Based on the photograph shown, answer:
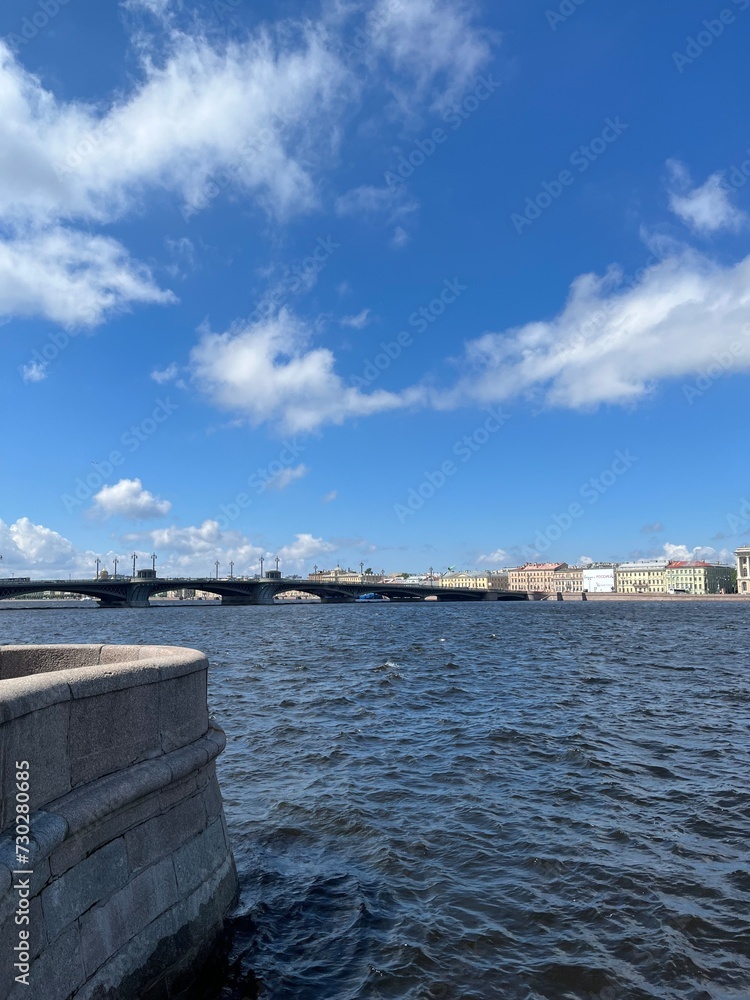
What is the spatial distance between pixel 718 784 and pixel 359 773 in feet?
19.3

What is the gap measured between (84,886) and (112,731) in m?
0.90

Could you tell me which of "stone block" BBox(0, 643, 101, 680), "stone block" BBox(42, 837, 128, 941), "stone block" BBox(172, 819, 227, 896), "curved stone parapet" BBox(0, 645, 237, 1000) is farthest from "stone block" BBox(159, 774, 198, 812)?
"stone block" BBox(0, 643, 101, 680)

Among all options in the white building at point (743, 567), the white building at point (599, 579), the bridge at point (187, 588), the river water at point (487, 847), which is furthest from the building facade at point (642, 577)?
the river water at point (487, 847)

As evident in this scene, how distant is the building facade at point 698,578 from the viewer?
170m

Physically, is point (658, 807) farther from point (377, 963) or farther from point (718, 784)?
point (377, 963)

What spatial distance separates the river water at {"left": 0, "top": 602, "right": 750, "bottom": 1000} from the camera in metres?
6.02

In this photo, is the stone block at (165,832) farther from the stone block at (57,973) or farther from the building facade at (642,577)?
the building facade at (642,577)

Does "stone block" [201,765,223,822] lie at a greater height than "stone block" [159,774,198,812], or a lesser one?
lesser

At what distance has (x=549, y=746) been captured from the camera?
13562 mm

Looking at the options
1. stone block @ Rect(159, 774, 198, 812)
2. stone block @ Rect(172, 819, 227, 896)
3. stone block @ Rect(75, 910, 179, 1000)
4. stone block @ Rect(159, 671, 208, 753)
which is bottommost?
stone block @ Rect(75, 910, 179, 1000)

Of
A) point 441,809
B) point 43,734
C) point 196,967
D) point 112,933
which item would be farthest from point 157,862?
point 441,809

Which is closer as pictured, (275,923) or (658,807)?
(275,923)

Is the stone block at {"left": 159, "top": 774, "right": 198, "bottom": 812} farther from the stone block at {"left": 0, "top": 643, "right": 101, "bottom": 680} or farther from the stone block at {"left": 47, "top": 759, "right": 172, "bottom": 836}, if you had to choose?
the stone block at {"left": 0, "top": 643, "right": 101, "bottom": 680}

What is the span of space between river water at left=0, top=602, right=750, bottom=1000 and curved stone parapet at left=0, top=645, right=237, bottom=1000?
1.08 metres
